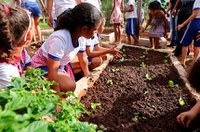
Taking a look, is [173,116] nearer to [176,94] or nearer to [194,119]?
[194,119]

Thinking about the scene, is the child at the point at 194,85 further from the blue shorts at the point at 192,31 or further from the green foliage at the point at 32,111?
the blue shorts at the point at 192,31

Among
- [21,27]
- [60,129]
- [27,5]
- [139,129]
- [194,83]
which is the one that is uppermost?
[27,5]

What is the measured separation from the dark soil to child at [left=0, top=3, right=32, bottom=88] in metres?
1.00

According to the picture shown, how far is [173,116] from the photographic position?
266cm

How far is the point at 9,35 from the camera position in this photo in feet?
5.88

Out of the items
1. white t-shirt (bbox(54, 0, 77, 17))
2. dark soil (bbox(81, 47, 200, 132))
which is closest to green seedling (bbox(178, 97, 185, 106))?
dark soil (bbox(81, 47, 200, 132))

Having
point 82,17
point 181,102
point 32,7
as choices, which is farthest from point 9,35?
point 32,7

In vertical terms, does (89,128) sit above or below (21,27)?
below

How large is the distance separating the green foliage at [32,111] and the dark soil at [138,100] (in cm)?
118

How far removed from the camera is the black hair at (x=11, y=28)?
1.75 meters

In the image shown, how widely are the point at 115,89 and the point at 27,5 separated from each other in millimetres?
4182

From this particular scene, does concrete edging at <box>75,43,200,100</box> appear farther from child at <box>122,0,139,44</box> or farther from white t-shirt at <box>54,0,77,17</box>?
child at <box>122,0,139,44</box>

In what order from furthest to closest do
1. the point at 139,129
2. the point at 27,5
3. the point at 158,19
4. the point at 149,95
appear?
the point at 158,19 < the point at 27,5 < the point at 149,95 < the point at 139,129

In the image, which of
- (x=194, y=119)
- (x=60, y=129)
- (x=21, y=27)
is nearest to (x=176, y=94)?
(x=194, y=119)
